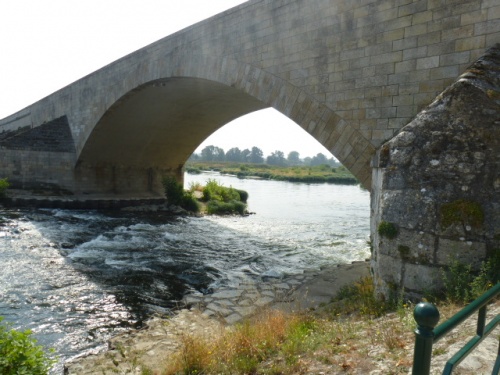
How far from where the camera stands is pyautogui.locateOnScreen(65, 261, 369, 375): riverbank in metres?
3.88

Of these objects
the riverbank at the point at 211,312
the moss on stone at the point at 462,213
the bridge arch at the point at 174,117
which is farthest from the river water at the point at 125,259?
the moss on stone at the point at 462,213

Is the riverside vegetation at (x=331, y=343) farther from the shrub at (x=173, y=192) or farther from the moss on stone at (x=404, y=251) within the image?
the shrub at (x=173, y=192)

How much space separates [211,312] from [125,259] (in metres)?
4.10

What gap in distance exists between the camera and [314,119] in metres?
7.53

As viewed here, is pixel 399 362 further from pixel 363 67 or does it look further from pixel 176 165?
pixel 176 165

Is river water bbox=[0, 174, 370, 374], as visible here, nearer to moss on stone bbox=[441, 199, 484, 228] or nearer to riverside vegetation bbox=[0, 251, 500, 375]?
riverside vegetation bbox=[0, 251, 500, 375]

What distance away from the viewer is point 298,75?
309 inches

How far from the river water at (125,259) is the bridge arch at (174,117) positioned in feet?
10.2

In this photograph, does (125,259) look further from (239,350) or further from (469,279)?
(469,279)

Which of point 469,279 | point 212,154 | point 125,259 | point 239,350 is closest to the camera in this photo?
point 239,350

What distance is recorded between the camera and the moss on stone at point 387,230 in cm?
411

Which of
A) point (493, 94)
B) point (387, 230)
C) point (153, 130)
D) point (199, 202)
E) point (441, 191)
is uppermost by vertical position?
point (153, 130)

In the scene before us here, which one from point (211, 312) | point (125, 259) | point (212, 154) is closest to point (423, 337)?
point (211, 312)

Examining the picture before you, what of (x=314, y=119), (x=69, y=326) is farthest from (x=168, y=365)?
(x=314, y=119)
